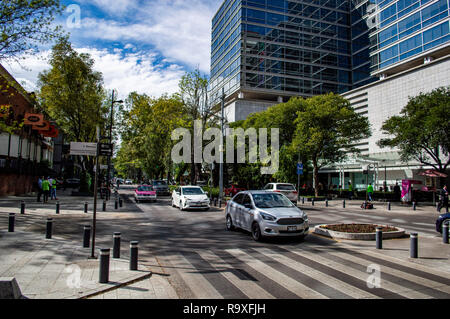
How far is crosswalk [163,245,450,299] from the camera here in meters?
5.21

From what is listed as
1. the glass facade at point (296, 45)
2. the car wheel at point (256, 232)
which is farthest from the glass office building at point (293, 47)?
the car wheel at point (256, 232)

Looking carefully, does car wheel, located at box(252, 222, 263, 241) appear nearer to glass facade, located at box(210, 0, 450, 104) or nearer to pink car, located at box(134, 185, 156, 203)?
pink car, located at box(134, 185, 156, 203)

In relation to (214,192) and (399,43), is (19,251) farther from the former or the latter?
(399,43)

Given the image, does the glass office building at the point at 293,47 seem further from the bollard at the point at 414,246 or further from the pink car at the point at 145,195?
the bollard at the point at 414,246

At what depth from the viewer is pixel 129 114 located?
48.4 metres

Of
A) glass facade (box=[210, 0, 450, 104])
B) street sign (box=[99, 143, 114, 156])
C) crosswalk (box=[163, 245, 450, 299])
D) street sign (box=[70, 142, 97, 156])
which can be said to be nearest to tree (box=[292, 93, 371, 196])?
crosswalk (box=[163, 245, 450, 299])

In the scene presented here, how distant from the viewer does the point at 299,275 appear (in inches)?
248

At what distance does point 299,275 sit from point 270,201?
15.2 ft

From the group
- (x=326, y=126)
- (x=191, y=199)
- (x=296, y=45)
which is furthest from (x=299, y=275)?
(x=296, y=45)

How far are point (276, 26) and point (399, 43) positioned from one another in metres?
26.4
